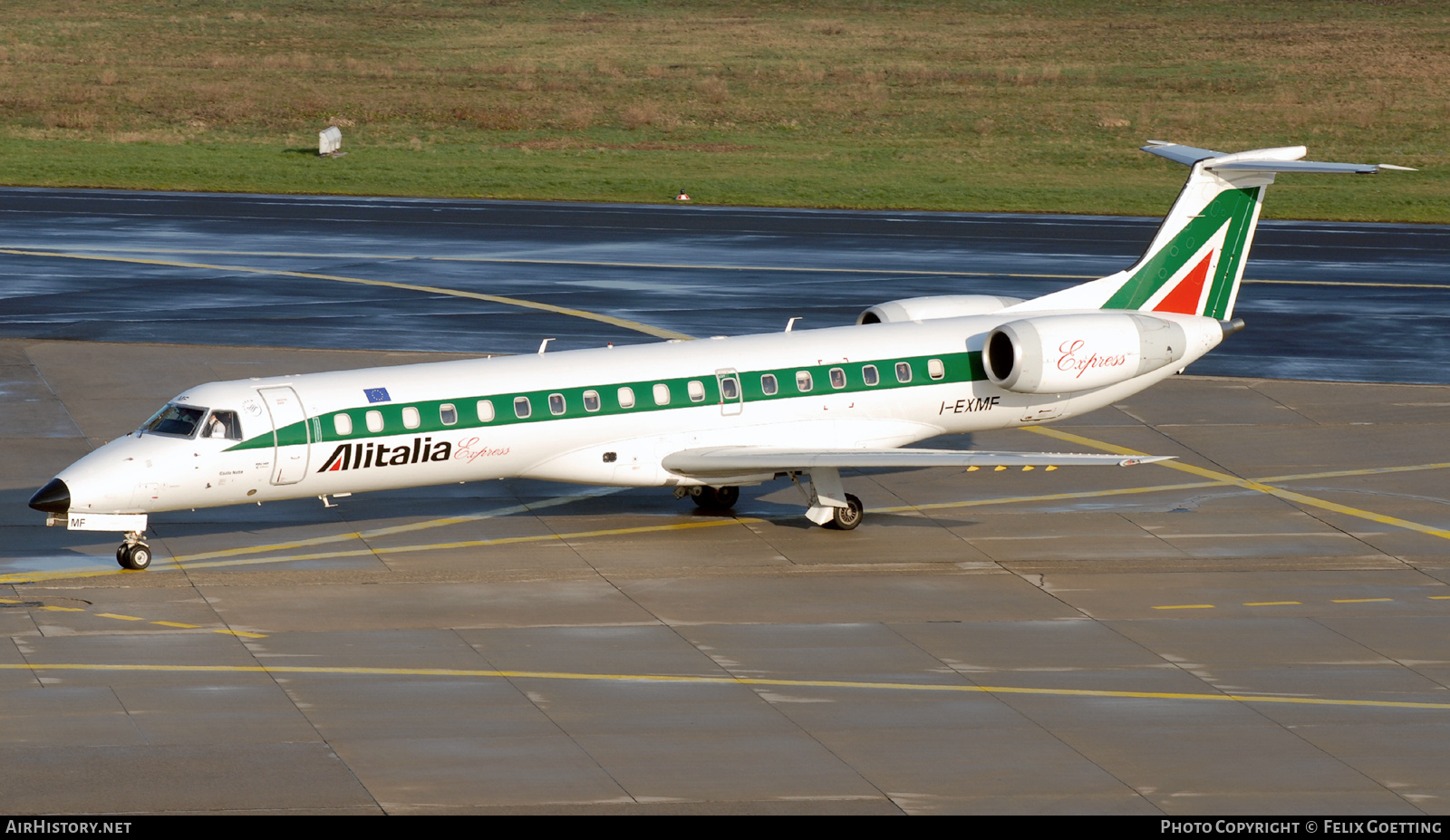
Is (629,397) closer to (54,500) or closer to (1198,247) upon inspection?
(54,500)

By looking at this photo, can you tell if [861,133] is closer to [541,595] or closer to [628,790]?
[541,595]

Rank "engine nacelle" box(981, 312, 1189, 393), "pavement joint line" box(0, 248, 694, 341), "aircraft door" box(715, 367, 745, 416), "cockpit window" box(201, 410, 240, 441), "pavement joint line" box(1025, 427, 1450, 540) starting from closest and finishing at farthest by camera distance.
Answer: "cockpit window" box(201, 410, 240, 441) < "aircraft door" box(715, 367, 745, 416) < "engine nacelle" box(981, 312, 1189, 393) < "pavement joint line" box(1025, 427, 1450, 540) < "pavement joint line" box(0, 248, 694, 341)

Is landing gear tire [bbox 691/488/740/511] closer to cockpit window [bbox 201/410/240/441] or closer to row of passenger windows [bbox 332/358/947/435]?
row of passenger windows [bbox 332/358/947/435]

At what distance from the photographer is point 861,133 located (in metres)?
86.1

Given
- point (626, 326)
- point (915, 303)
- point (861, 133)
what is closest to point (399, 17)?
point (861, 133)

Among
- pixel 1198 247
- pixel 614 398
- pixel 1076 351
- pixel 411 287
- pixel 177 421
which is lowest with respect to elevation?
pixel 411 287

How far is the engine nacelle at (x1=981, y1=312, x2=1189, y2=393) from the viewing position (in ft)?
98.2

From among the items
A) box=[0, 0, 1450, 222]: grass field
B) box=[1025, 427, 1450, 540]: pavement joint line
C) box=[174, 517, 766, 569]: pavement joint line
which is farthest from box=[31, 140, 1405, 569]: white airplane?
box=[0, 0, 1450, 222]: grass field

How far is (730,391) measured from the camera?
29000mm

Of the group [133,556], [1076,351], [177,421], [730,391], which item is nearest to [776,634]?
[730,391]

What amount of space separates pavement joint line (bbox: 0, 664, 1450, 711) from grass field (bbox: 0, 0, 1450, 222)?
46.1 m

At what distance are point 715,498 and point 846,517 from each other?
231 centimetres

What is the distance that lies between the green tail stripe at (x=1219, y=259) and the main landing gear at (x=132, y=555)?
634 inches

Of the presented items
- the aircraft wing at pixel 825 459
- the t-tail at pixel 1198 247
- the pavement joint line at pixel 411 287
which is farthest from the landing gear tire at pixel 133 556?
the pavement joint line at pixel 411 287
